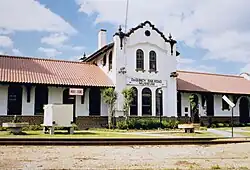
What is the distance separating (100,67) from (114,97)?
17.0 ft

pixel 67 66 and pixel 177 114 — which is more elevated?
pixel 67 66

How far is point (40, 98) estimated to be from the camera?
27.0 metres

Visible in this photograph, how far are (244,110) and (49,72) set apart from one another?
2095cm

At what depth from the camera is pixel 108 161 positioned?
9922 millimetres

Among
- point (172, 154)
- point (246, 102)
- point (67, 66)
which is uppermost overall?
point (67, 66)

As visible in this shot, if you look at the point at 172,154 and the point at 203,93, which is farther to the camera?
the point at 203,93

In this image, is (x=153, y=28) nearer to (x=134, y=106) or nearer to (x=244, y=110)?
(x=134, y=106)

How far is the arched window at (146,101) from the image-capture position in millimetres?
30172

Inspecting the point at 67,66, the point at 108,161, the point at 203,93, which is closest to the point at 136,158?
the point at 108,161

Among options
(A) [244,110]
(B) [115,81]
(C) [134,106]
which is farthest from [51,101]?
(A) [244,110]

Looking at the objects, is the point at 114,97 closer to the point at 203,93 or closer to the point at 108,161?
the point at 203,93

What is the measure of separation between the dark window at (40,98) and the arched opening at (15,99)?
1168 millimetres

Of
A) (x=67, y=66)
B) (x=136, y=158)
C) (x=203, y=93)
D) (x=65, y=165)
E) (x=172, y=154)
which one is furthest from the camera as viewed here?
(x=203, y=93)

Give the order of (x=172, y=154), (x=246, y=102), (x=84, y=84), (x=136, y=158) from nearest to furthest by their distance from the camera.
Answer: (x=136, y=158), (x=172, y=154), (x=84, y=84), (x=246, y=102)
